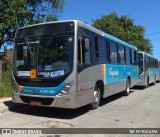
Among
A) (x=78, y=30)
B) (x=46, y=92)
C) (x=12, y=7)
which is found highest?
(x=12, y=7)

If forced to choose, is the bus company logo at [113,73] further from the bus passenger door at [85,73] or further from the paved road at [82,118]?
the bus passenger door at [85,73]

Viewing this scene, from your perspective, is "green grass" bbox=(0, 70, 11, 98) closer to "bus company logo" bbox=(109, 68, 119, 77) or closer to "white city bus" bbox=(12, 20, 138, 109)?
"white city bus" bbox=(12, 20, 138, 109)

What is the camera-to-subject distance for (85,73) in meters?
9.58

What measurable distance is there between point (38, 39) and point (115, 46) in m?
5.15

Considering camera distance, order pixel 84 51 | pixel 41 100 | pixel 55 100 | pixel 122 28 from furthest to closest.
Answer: pixel 122 28 < pixel 84 51 < pixel 41 100 < pixel 55 100

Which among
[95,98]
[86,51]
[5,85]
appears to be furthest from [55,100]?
[5,85]

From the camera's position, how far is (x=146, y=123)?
8672 millimetres

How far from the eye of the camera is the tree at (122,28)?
3503cm

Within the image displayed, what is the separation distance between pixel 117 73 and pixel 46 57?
5.37 meters

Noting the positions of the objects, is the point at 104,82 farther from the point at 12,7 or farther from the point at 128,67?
the point at 12,7

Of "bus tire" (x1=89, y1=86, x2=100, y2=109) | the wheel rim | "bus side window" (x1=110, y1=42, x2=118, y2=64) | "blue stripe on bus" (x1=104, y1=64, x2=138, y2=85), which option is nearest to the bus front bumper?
"bus tire" (x1=89, y1=86, x2=100, y2=109)

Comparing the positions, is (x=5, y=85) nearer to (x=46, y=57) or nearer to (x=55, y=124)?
(x=46, y=57)

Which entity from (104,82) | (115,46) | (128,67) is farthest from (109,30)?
(104,82)

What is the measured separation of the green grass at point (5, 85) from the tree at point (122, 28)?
2065 centimetres
